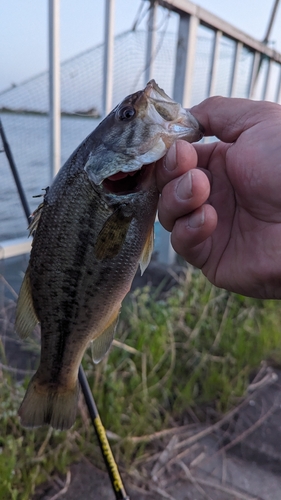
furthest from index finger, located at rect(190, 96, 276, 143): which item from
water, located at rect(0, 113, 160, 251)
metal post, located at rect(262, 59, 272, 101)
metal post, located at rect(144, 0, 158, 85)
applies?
metal post, located at rect(262, 59, 272, 101)

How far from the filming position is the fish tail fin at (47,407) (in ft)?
4.65

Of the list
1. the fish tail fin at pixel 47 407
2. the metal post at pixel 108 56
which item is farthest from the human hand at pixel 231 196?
the metal post at pixel 108 56

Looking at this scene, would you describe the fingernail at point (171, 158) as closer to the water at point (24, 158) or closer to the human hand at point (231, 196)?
the human hand at point (231, 196)

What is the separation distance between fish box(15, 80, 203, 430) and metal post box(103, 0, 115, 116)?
2055mm

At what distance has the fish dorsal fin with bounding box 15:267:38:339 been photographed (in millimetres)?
1365

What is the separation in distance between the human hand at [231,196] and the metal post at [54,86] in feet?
5.24

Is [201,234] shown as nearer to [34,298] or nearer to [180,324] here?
[34,298]

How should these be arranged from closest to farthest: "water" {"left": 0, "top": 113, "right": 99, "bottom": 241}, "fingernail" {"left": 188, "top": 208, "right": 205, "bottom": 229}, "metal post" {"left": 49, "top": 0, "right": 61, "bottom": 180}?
"fingernail" {"left": 188, "top": 208, "right": 205, "bottom": 229} < "metal post" {"left": 49, "top": 0, "right": 61, "bottom": 180} < "water" {"left": 0, "top": 113, "right": 99, "bottom": 241}

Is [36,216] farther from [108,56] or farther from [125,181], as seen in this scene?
[108,56]

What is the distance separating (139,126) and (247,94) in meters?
5.03

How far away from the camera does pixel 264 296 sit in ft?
5.27

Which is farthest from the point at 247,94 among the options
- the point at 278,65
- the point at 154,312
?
the point at 154,312

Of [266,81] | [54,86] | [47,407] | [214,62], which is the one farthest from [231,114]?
[266,81]

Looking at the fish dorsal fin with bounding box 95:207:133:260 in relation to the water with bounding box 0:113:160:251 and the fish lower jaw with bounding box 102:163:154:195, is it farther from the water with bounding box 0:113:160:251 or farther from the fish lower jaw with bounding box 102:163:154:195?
the water with bounding box 0:113:160:251
